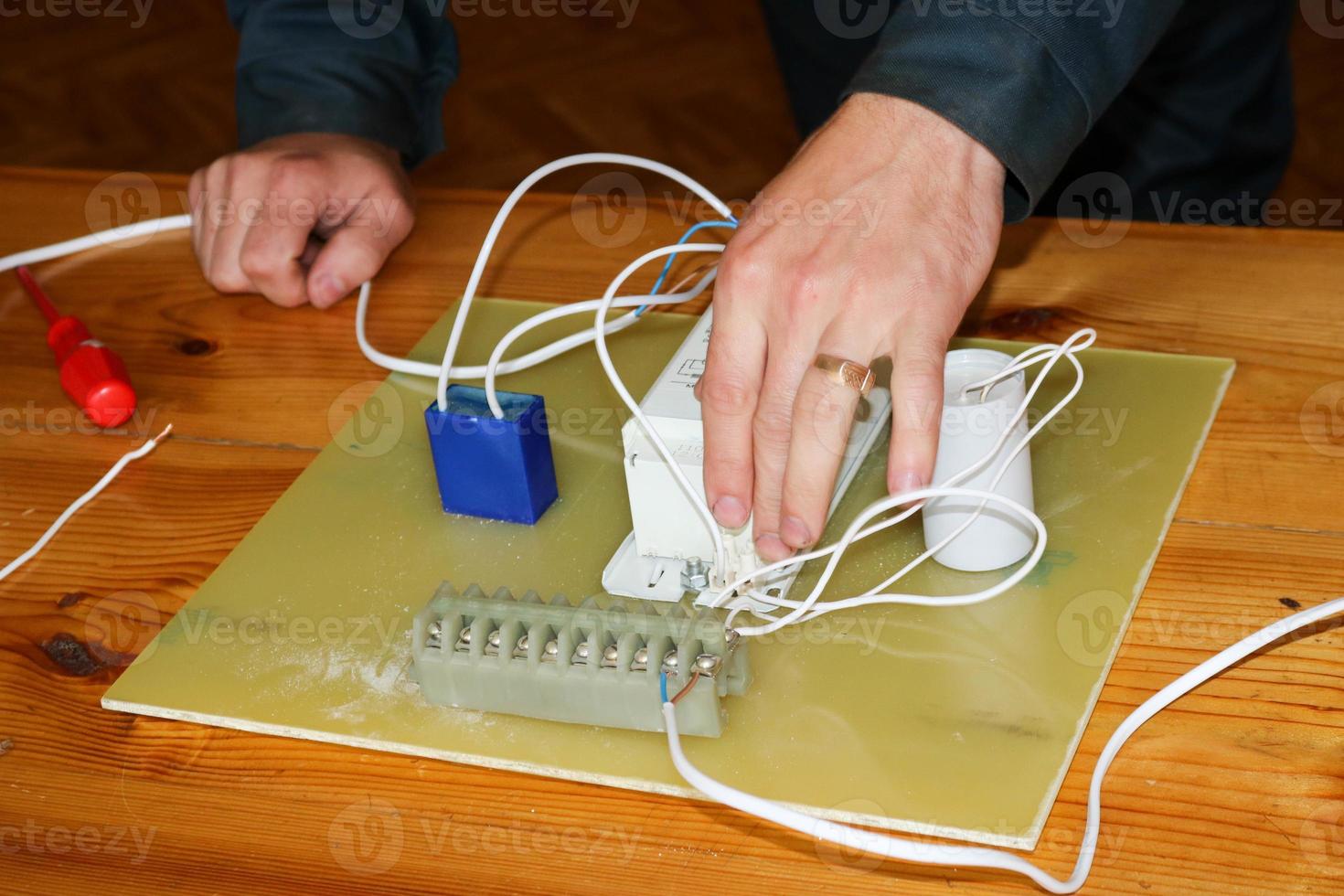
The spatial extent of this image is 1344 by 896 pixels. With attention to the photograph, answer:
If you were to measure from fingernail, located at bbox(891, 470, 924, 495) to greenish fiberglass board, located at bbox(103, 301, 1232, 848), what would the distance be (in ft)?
0.24

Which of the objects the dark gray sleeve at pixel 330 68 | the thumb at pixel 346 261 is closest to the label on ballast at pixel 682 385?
the thumb at pixel 346 261

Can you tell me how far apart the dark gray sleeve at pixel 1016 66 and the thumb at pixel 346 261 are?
47 centimetres

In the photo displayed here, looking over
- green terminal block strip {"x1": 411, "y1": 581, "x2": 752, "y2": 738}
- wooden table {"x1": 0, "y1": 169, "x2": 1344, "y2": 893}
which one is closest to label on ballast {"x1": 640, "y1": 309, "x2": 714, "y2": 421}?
green terminal block strip {"x1": 411, "y1": 581, "x2": 752, "y2": 738}

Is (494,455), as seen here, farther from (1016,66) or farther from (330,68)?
(330,68)

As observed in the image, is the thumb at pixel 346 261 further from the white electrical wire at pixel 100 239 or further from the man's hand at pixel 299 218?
the white electrical wire at pixel 100 239

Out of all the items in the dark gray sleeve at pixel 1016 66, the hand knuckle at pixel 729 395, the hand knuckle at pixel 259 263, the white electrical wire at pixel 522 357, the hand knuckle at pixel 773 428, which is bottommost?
the white electrical wire at pixel 522 357

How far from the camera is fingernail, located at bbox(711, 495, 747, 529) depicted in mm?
759

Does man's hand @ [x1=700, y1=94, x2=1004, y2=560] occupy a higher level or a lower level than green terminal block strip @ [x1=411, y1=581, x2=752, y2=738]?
higher

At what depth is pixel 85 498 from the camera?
918 mm

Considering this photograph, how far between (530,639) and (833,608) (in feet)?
0.56

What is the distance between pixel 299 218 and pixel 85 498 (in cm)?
31

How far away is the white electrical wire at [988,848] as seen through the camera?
23.2 inches

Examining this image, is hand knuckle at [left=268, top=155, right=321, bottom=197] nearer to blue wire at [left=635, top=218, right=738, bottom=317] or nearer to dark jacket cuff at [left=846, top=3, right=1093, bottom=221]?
blue wire at [left=635, top=218, right=738, bottom=317]

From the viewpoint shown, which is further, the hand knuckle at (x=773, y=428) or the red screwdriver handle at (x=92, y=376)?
the red screwdriver handle at (x=92, y=376)
